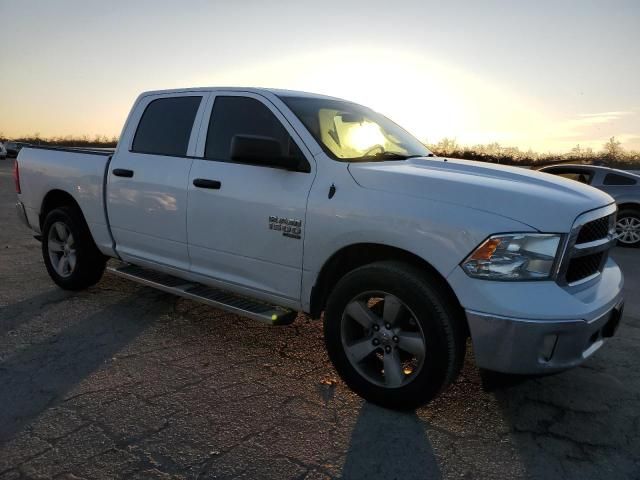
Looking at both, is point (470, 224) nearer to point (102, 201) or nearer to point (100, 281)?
point (102, 201)

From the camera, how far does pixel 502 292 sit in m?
2.54

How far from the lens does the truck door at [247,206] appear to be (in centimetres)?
330

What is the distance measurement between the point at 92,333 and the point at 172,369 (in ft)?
3.37

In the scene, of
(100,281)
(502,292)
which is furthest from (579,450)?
(100,281)

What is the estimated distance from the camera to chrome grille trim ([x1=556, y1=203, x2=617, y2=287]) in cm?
260

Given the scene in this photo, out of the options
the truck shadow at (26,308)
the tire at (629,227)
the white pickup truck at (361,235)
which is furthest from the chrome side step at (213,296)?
the tire at (629,227)

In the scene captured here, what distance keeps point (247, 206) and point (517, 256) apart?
5.74 ft

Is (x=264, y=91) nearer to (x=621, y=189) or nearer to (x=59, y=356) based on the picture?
(x=59, y=356)

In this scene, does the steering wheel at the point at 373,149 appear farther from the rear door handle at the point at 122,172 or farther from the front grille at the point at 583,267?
the rear door handle at the point at 122,172

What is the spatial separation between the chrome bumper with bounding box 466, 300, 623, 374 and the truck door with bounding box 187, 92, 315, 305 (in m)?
1.21

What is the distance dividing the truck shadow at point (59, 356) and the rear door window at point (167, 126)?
1438 mm

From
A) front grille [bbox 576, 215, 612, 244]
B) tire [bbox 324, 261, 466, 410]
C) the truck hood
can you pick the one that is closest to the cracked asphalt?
tire [bbox 324, 261, 466, 410]

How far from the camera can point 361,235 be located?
296 cm

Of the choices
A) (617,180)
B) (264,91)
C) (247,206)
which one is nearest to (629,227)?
(617,180)
